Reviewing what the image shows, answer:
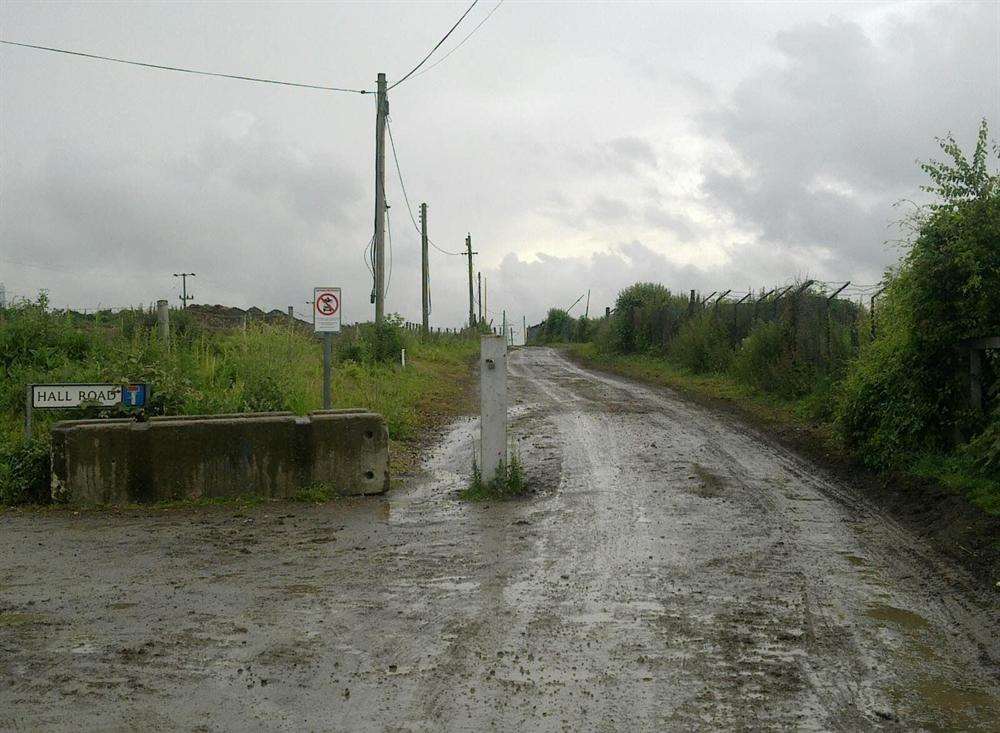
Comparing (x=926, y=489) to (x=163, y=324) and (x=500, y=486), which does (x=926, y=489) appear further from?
(x=163, y=324)

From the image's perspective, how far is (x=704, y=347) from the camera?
28172 millimetres

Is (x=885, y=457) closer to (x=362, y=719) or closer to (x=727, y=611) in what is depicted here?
(x=727, y=611)

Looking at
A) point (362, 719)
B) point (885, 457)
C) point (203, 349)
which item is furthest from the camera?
point (203, 349)

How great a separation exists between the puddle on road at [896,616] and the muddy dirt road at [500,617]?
2cm

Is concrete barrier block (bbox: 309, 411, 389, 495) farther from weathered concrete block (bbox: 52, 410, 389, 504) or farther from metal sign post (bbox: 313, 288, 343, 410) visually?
metal sign post (bbox: 313, 288, 343, 410)

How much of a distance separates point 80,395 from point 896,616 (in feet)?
30.0

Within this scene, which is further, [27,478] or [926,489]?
[27,478]

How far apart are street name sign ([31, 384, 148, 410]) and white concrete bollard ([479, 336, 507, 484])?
4265 millimetres

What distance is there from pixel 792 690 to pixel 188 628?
144 inches

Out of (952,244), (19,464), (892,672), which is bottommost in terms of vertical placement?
(892,672)

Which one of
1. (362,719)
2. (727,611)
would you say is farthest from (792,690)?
(362,719)

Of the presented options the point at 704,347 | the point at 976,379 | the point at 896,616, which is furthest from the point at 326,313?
the point at 704,347

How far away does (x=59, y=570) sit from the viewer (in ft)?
25.5

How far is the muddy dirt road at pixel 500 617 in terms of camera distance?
490cm
